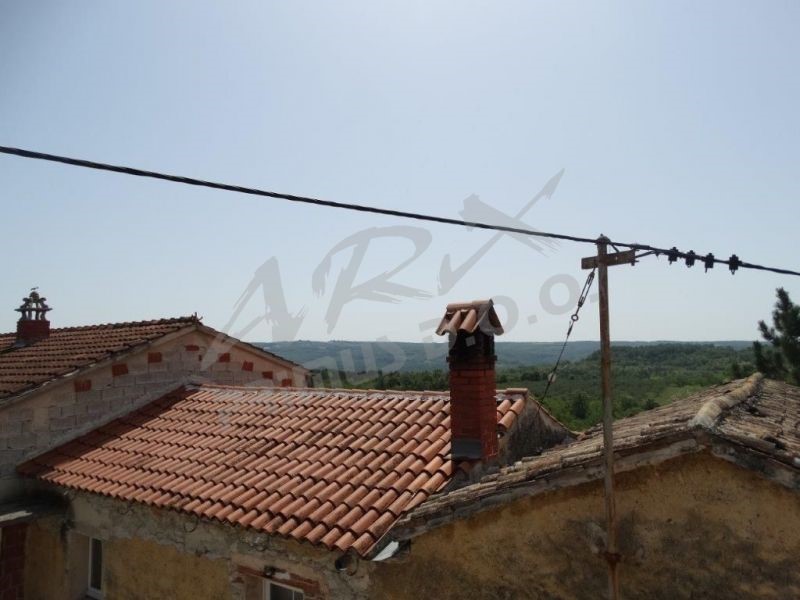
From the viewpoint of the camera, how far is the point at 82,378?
28.6 feet

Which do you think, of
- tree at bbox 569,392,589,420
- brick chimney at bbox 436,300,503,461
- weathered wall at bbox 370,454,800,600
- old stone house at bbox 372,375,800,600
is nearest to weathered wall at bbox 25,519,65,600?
old stone house at bbox 372,375,800,600

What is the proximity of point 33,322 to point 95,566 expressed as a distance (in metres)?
7.03

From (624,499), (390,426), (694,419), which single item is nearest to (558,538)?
(624,499)

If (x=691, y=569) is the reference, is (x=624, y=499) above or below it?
above

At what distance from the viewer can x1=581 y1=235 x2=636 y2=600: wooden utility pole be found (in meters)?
3.52

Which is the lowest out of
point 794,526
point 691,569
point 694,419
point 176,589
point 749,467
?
point 176,589

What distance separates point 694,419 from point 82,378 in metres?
8.71

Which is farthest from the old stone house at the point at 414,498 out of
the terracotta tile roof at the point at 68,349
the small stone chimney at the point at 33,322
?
the small stone chimney at the point at 33,322

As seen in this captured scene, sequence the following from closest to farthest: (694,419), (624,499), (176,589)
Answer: (694,419) → (624,499) → (176,589)

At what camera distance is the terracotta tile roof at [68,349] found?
8680 mm

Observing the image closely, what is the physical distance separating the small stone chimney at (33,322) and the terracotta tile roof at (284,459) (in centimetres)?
492

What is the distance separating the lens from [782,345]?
17281 millimetres

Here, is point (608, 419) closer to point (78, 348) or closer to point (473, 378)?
point (473, 378)

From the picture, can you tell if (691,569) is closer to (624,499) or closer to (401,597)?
(624,499)
